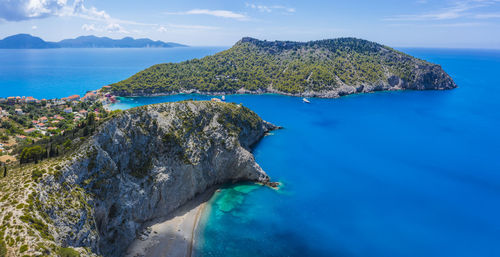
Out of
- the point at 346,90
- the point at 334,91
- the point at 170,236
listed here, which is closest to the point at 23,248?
the point at 170,236

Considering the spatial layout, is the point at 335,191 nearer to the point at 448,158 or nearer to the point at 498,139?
the point at 448,158

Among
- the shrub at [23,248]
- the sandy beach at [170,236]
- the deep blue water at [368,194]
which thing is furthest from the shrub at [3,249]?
the deep blue water at [368,194]

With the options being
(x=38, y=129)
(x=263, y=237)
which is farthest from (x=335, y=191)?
(x=38, y=129)

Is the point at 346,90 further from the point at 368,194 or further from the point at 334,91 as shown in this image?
the point at 368,194

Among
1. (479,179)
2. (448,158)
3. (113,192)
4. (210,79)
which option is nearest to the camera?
(113,192)

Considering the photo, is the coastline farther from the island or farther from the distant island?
the island

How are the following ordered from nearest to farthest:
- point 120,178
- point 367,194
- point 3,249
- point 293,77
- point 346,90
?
point 3,249, point 120,178, point 367,194, point 346,90, point 293,77

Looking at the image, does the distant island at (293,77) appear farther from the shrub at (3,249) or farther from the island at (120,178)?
the shrub at (3,249)
